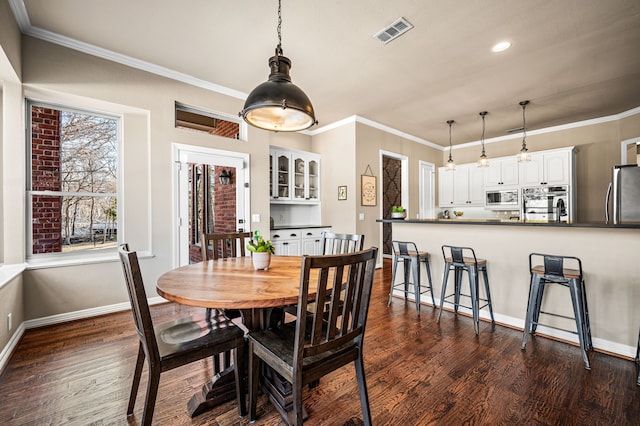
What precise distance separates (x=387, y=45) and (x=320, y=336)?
9.57 ft

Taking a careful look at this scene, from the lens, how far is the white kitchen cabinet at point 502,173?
5.78m

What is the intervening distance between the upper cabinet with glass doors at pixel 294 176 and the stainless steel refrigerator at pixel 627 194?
4196 millimetres

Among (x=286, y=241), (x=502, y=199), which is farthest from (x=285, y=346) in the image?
(x=502, y=199)

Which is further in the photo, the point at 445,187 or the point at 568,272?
the point at 445,187

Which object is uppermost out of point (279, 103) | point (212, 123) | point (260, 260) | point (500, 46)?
point (500, 46)

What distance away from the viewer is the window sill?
2786mm

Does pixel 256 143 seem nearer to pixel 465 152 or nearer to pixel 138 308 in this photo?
pixel 138 308

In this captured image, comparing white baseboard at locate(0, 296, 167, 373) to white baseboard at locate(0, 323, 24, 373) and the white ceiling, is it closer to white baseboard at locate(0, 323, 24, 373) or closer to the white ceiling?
white baseboard at locate(0, 323, 24, 373)

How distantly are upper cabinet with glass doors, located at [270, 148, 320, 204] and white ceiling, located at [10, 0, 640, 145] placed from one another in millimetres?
1228

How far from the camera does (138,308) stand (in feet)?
4.36

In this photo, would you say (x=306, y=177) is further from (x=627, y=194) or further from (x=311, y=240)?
(x=627, y=194)

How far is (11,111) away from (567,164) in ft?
25.5

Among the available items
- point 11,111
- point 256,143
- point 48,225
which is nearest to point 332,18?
point 256,143

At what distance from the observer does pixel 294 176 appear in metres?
5.27
